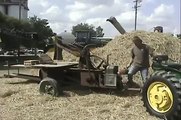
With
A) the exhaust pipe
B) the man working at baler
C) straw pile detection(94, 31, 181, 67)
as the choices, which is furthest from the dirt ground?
the exhaust pipe

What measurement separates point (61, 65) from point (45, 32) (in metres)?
46.1

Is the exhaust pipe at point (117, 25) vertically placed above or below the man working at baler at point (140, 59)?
above

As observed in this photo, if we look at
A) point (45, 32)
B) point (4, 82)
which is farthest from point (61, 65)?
point (45, 32)

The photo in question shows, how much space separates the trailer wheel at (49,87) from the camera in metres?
10.7

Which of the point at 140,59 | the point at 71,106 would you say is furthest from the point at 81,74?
the point at 71,106

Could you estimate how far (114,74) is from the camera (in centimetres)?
1051

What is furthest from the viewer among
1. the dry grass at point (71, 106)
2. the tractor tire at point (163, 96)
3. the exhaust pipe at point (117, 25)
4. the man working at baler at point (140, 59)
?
the exhaust pipe at point (117, 25)

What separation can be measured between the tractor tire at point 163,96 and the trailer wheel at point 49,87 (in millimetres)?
2988

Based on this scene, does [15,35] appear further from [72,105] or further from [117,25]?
[72,105]

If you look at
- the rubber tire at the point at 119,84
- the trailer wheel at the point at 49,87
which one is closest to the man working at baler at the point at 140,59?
the rubber tire at the point at 119,84

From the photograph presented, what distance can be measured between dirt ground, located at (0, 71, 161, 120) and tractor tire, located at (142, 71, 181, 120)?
250 millimetres

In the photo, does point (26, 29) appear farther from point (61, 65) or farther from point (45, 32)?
point (61, 65)

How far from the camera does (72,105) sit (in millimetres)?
9508

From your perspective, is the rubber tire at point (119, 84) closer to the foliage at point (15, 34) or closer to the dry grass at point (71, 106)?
the dry grass at point (71, 106)
